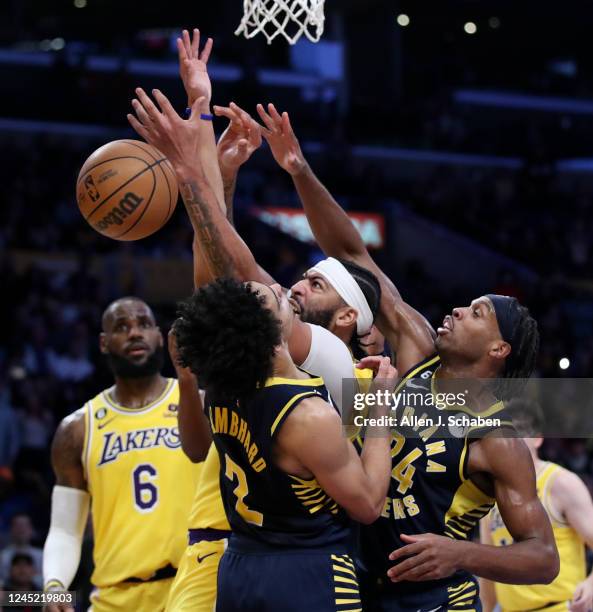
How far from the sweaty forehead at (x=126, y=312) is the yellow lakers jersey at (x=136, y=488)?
16.2 inches

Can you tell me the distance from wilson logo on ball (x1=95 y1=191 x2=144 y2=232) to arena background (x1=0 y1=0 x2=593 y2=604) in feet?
12.7

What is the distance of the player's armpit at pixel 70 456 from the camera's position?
4.86 meters

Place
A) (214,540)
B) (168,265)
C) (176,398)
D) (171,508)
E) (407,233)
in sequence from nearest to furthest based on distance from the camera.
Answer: (214,540), (171,508), (176,398), (168,265), (407,233)

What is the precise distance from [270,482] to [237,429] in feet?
0.62

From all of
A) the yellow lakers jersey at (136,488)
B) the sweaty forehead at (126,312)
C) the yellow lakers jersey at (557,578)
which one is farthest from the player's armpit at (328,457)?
the yellow lakers jersey at (557,578)

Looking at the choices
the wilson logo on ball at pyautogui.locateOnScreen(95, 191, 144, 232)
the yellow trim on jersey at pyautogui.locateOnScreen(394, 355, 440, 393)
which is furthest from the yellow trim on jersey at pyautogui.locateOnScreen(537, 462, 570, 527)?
the wilson logo on ball at pyautogui.locateOnScreen(95, 191, 144, 232)

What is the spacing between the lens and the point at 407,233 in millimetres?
17297

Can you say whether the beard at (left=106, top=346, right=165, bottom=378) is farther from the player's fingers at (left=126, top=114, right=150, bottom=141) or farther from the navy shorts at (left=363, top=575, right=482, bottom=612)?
the navy shorts at (left=363, top=575, right=482, bottom=612)

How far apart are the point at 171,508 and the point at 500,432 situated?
180 centimetres

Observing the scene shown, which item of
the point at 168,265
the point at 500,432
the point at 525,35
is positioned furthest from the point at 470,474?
the point at 525,35

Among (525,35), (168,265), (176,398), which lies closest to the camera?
(176,398)

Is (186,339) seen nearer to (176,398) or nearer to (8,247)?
(176,398)

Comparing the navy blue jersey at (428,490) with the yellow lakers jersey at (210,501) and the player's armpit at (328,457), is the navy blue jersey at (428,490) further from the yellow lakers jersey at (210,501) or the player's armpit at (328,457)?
the yellow lakers jersey at (210,501)

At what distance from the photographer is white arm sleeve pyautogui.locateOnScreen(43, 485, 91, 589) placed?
4629mm
